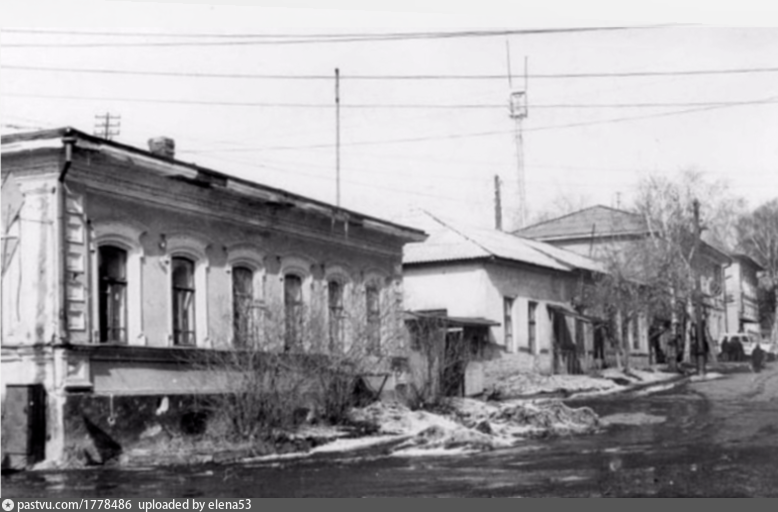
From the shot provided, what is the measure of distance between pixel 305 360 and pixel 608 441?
12.0 ft

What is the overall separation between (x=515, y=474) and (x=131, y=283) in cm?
478

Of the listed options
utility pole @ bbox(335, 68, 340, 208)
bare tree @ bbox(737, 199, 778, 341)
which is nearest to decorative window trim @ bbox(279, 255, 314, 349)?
utility pole @ bbox(335, 68, 340, 208)

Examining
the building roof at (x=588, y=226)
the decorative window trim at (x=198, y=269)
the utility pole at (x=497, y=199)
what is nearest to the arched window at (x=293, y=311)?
the decorative window trim at (x=198, y=269)

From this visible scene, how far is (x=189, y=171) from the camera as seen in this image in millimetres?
12367

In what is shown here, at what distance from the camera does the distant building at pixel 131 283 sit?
10.8m

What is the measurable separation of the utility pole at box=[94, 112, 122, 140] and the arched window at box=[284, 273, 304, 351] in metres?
3.25

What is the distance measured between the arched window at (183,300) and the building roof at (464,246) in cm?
799

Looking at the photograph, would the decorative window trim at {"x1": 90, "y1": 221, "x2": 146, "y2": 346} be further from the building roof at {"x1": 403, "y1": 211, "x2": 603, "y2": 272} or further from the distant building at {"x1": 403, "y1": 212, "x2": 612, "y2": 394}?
the distant building at {"x1": 403, "y1": 212, "x2": 612, "y2": 394}

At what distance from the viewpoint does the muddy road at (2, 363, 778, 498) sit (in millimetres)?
8781

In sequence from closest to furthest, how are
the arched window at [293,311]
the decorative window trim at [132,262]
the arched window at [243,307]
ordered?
the decorative window trim at [132,262]
the arched window at [243,307]
the arched window at [293,311]

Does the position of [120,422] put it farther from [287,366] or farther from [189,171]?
[189,171]

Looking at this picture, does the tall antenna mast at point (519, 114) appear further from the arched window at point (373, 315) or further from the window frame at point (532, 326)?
the window frame at point (532, 326)

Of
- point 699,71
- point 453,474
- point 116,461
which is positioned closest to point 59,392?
point 116,461

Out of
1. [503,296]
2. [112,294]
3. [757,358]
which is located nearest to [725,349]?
[757,358]
